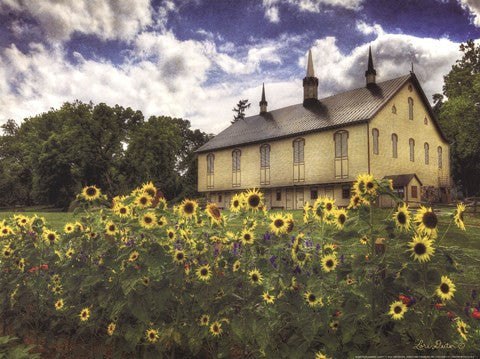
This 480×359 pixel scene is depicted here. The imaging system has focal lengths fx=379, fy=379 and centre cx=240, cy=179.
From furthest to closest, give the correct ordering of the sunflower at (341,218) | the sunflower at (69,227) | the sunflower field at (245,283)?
the sunflower at (69,227) → the sunflower at (341,218) → the sunflower field at (245,283)

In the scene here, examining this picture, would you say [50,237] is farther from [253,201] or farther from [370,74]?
[370,74]

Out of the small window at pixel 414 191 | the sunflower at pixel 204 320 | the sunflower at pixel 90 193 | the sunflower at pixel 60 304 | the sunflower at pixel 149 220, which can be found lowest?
the sunflower at pixel 60 304

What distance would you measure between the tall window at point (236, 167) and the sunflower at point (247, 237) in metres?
29.9

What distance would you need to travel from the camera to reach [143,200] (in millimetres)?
3480

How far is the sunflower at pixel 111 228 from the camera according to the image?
3.41 metres

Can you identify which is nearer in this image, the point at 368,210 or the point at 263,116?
the point at 368,210

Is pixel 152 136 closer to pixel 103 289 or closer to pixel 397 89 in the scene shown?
pixel 397 89

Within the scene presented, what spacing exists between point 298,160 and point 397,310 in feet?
87.4

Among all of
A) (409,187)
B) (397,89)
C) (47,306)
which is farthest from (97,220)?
(397,89)

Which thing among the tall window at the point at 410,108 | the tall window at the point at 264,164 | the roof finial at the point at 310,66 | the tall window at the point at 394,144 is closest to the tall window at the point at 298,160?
the tall window at the point at 264,164

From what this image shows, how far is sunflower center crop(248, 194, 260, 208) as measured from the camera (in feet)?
10.8

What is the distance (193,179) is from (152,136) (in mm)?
13290

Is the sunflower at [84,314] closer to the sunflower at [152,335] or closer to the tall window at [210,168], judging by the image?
the sunflower at [152,335]

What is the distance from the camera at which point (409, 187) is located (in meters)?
25.1
